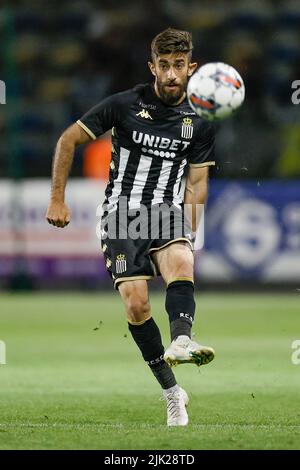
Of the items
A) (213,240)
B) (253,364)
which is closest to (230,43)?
(213,240)

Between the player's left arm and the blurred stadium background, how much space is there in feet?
8.71

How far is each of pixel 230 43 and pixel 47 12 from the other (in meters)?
3.64

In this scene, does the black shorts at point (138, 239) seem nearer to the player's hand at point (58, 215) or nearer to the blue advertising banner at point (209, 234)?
the player's hand at point (58, 215)

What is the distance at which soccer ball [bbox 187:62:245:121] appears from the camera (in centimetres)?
678

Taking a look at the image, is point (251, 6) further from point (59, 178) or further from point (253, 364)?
point (59, 178)

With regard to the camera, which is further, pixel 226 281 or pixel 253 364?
pixel 226 281

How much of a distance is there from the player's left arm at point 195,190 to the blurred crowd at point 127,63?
999 cm

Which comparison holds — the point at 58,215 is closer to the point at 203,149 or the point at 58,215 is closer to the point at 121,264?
the point at 121,264

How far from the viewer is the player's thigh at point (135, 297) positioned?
6.93 metres

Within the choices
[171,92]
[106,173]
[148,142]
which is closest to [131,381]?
[148,142]

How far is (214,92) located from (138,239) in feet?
3.34

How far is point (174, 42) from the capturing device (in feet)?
22.6

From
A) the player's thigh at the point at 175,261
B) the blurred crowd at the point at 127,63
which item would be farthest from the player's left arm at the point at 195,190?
the blurred crowd at the point at 127,63

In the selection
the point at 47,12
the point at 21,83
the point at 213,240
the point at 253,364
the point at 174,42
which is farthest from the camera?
the point at 47,12
